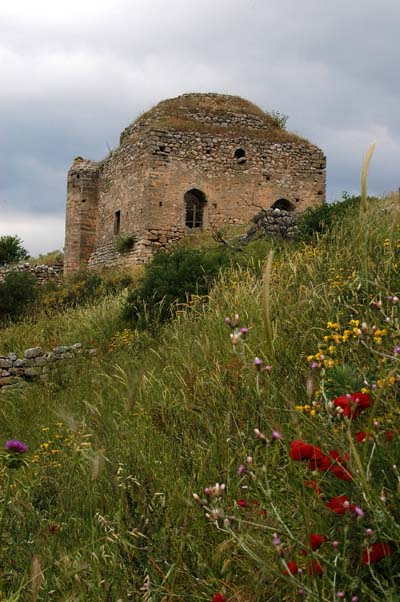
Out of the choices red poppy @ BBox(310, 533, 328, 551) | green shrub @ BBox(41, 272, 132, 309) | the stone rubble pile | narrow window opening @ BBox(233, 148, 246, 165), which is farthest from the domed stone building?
red poppy @ BBox(310, 533, 328, 551)

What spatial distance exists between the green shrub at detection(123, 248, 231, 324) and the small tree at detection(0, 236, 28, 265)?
2075 centimetres

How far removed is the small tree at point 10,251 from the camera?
30.5m

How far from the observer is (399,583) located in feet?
7.08

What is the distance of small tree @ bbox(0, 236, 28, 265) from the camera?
30.5 metres

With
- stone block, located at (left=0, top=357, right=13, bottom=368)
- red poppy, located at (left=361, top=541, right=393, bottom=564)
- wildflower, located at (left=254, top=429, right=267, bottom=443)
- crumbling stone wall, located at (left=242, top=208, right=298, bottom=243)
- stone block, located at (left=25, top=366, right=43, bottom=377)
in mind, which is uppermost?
crumbling stone wall, located at (left=242, top=208, right=298, bottom=243)

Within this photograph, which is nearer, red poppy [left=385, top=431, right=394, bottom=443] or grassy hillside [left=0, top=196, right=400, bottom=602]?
grassy hillside [left=0, top=196, right=400, bottom=602]

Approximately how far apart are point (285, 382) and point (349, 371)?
0.98 meters

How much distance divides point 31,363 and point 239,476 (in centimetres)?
747

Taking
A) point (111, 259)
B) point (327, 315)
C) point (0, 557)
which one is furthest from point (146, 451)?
point (111, 259)

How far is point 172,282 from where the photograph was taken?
10336 millimetres

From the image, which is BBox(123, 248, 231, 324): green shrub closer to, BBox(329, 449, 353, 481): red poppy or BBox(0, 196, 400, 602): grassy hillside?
BBox(0, 196, 400, 602): grassy hillside

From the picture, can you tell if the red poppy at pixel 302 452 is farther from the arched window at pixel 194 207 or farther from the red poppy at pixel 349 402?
the arched window at pixel 194 207

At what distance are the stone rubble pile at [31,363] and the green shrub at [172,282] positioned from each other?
111 centimetres

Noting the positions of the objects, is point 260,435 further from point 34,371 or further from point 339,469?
point 34,371
